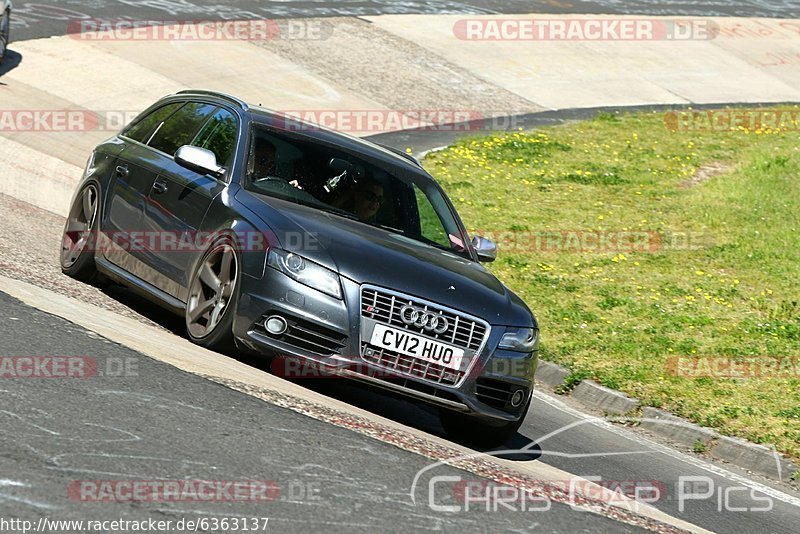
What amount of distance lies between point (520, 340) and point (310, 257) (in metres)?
1.41

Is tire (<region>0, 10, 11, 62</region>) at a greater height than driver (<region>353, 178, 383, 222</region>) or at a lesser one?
lesser

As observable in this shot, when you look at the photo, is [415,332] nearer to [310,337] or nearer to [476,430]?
[310,337]

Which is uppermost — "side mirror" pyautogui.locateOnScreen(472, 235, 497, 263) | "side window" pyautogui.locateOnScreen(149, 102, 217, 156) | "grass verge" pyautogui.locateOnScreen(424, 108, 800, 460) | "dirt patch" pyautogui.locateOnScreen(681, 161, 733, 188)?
"side window" pyautogui.locateOnScreen(149, 102, 217, 156)

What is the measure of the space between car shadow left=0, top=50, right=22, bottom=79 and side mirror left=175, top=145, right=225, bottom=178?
1246 centimetres

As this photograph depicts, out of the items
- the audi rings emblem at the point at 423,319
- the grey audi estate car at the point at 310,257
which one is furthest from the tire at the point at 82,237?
the audi rings emblem at the point at 423,319

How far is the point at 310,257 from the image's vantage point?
7598mm

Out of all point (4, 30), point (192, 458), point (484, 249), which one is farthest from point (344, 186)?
point (4, 30)

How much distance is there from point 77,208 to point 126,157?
80cm

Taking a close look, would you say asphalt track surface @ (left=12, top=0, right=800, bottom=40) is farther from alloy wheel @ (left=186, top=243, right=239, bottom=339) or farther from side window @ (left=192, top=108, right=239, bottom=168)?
alloy wheel @ (left=186, top=243, right=239, bottom=339)

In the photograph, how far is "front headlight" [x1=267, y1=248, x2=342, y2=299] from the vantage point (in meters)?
7.49

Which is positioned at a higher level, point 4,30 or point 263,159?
point 263,159

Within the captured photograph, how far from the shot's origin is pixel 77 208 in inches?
404

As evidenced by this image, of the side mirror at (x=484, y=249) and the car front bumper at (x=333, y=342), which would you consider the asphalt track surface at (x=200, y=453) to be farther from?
the side mirror at (x=484, y=249)

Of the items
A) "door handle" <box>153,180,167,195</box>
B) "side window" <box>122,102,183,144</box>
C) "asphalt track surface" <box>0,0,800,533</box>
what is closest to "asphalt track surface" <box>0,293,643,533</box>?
"asphalt track surface" <box>0,0,800,533</box>
